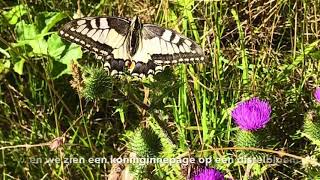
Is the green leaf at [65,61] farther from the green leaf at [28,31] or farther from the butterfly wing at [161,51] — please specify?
the butterfly wing at [161,51]

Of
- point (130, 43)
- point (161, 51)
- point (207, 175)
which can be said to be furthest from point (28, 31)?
point (207, 175)

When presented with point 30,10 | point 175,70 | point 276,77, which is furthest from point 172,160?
point 30,10

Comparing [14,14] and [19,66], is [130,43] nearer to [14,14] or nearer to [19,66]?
[19,66]

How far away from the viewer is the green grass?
2861 mm

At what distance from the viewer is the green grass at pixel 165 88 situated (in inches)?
113

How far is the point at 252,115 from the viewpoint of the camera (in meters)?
2.51

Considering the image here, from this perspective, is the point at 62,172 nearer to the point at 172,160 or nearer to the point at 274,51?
the point at 172,160

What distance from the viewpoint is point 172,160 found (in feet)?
8.73

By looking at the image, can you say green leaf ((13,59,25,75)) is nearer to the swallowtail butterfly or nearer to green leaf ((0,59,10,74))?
green leaf ((0,59,10,74))

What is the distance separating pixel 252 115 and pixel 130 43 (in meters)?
0.71

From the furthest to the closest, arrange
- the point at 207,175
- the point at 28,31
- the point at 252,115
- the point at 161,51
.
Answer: the point at 28,31
the point at 161,51
the point at 252,115
the point at 207,175

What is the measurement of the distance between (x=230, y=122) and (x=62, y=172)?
36.1 inches

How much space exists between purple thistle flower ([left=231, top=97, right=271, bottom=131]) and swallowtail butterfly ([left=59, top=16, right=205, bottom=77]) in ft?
1.04

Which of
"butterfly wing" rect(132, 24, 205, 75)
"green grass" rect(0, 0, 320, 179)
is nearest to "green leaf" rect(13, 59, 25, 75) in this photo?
"green grass" rect(0, 0, 320, 179)
